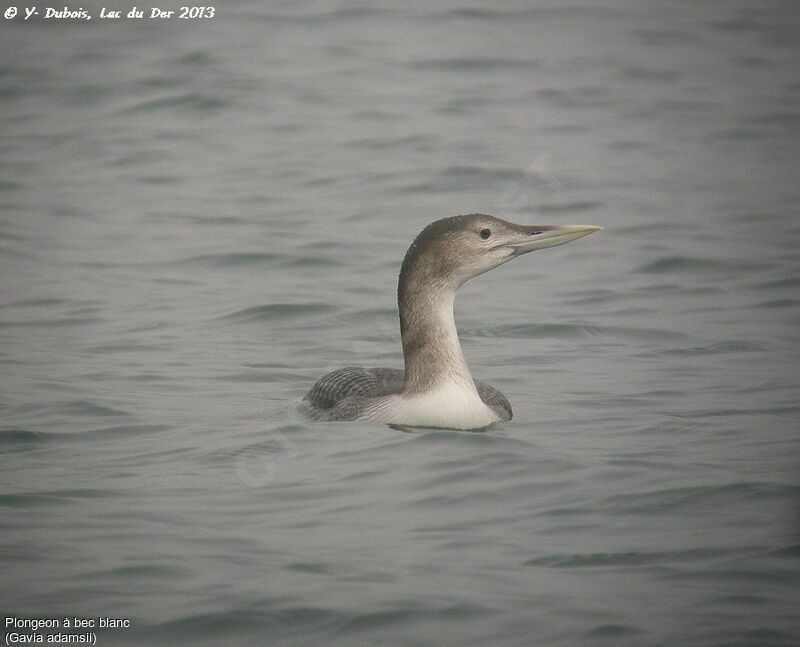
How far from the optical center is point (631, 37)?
19.0m

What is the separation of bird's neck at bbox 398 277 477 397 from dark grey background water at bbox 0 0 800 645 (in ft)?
1.05

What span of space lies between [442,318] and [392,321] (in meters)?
2.66

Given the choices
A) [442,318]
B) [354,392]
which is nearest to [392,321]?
[354,392]

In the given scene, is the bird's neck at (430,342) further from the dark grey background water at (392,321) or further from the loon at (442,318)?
the dark grey background water at (392,321)

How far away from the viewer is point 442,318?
684cm

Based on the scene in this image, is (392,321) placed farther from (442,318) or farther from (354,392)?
(442,318)

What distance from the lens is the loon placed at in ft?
21.9

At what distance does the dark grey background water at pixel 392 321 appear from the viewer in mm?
4812

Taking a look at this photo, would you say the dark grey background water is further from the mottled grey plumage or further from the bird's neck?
the bird's neck

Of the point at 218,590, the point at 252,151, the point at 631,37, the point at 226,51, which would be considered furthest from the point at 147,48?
the point at 218,590

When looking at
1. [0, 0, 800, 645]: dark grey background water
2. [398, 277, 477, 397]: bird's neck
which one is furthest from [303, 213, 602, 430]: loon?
[0, 0, 800, 645]: dark grey background water

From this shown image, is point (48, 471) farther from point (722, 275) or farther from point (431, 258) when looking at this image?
point (722, 275)

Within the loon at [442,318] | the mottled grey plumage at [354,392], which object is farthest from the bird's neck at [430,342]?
the mottled grey plumage at [354,392]

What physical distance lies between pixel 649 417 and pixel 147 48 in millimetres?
13536
